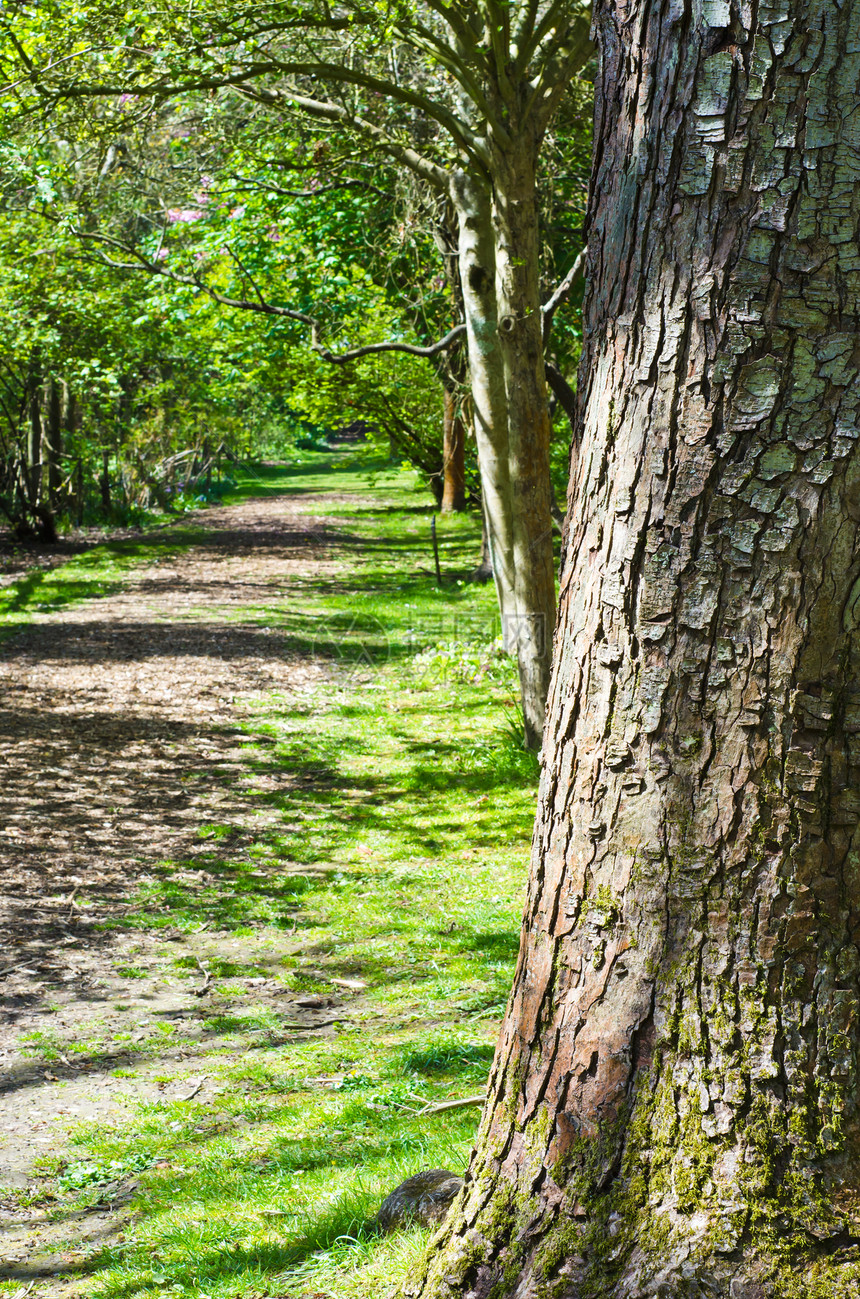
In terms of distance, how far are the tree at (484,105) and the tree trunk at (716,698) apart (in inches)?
220

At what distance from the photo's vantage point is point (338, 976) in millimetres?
5129

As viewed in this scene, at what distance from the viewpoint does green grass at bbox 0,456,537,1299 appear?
2936 millimetres

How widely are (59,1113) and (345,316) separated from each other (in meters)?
11.9

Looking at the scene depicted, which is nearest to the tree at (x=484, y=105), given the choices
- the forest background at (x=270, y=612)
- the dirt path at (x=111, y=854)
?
the forest background at (x=270, y=612)

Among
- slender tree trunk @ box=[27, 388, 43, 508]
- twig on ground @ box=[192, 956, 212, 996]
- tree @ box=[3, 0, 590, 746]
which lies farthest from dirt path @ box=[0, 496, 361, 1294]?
slender tree trunk @ box=[27, 388, 43, 508]

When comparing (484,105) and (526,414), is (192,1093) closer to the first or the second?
(526,414)

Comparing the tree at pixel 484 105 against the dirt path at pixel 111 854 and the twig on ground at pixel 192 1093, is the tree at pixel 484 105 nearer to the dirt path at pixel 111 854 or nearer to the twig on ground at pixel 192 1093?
the dirt path at pixel 111 854

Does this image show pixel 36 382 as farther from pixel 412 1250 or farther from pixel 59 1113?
pixel 412 1250

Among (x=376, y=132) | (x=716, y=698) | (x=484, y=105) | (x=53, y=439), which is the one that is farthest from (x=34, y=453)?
(x=716, y=698)

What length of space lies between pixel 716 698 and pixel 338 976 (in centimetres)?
369

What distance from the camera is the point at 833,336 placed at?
1.75 metres

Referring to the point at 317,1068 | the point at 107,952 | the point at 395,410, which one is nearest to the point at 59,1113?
the point at 317,1068

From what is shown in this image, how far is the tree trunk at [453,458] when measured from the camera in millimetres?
19797

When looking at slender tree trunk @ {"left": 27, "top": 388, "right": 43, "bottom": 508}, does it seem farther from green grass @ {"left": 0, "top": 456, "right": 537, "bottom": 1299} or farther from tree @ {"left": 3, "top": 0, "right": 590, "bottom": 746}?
tree @ {"left": 3, "top": 0, "right": 590, "bottom": 746}
